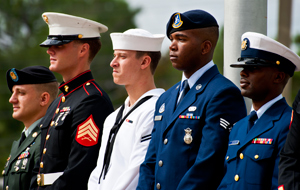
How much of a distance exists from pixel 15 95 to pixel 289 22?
234 inches

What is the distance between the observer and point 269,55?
3980 mm

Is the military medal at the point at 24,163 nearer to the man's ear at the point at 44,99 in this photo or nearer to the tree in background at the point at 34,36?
the man's ear at the point at 44,99

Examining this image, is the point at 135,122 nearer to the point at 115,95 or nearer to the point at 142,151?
the point at 142,151

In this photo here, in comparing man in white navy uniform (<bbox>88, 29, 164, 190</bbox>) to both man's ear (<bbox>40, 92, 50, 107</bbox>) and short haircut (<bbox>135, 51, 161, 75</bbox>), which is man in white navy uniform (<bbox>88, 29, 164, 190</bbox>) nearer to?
short haircut (<bbox>135, 51, 161, 75</bbox>)

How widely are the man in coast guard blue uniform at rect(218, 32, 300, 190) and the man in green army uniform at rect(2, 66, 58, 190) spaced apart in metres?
2.75

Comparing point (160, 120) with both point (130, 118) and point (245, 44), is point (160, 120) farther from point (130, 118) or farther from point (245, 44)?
point (245, 44)

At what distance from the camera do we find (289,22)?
10.5 m

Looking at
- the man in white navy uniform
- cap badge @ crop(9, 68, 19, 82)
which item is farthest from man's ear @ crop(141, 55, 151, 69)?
cap badge @ crop(9, 68, 19, 82)

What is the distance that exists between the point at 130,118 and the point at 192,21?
43.1 inches

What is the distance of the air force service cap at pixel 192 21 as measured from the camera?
4406 mm

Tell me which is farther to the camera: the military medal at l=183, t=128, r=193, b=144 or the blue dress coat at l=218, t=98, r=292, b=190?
the military medal at l=183, t=128, r=193, b=144

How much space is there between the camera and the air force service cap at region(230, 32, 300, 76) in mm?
3959

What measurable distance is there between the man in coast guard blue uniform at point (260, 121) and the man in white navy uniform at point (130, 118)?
106 cm

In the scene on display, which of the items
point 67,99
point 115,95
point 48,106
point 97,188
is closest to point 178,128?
point 97,188
